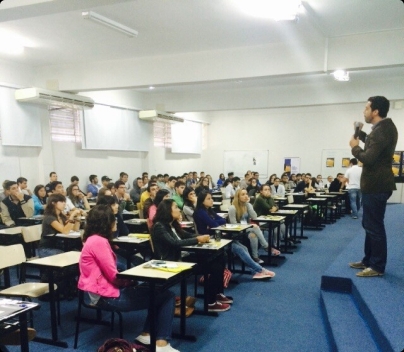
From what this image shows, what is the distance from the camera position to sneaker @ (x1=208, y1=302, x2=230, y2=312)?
341 cm

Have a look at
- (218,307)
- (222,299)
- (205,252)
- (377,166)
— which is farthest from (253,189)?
(377,166)

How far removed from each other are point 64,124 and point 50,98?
1.25 metres

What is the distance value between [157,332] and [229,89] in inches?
313

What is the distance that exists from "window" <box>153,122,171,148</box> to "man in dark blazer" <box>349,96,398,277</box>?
8373 millimetres

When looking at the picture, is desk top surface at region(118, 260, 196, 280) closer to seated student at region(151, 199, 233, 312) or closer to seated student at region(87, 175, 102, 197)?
seated student at region(151, 199, 233, 312)

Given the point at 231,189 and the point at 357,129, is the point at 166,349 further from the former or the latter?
the point at 231,189

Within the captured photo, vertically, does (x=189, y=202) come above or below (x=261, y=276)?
above

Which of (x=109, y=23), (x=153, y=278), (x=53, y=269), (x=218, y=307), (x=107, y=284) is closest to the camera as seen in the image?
(x=153, y=278)

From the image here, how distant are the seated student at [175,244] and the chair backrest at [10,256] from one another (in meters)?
1.23

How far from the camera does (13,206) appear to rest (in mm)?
5328

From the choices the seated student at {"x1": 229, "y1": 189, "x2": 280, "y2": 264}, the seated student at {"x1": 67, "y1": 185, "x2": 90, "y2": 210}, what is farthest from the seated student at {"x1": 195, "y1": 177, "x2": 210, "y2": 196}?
the seated student at {"x1": 67, "y1": 185, "x2": 90, "y2": 210}

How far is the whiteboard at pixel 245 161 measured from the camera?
12914 mm

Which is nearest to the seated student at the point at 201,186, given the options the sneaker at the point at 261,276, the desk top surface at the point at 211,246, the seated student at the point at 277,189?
the seated student at the point at 277,189

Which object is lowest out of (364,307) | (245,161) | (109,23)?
(364,307)
